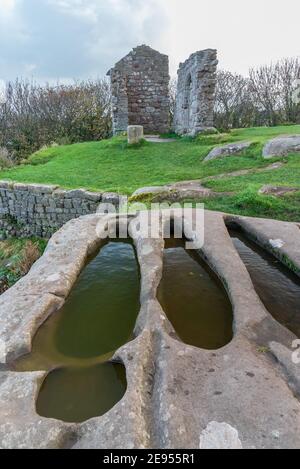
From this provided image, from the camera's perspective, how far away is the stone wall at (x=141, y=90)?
49.3 ft

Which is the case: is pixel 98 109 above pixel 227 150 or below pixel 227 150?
above

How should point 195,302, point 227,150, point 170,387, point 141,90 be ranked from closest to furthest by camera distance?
point 170,387
point 195,302
point 227,150
point 141,90

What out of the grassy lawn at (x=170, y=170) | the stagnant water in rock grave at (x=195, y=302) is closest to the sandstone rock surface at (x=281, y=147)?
the grassy lawn at (x=170, y=170)

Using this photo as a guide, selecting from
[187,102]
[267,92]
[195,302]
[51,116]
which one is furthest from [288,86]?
[195,302]

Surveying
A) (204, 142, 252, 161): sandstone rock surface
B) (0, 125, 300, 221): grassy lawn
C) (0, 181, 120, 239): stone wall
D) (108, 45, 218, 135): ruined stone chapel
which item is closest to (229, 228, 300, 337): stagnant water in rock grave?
(0, 125, 300, 221): grassy lawn

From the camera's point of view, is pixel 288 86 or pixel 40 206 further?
pixel 288 86

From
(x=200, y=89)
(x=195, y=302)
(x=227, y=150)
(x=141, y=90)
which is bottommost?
(x=195, y=302)

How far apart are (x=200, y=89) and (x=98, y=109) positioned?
9754mm

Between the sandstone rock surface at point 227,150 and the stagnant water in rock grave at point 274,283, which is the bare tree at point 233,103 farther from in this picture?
the stagnant water in rock grave at point 274,283

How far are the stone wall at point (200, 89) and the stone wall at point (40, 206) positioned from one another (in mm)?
6608

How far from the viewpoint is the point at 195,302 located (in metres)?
2.64

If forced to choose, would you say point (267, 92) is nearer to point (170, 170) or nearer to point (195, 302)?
point (170, 170)

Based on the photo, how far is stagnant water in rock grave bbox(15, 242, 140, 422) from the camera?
1.74 meters

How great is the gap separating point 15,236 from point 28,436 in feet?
26.8
